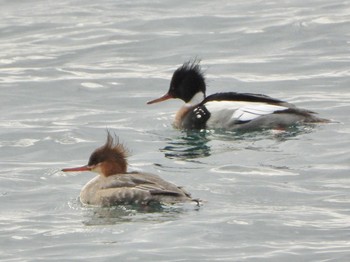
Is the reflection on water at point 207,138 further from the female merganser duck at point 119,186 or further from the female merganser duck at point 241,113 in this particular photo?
the female merganser duck at point 119,186

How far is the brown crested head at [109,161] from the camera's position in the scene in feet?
40.6

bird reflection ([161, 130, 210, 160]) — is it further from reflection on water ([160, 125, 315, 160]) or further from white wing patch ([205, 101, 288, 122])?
white wing patch ([205, 101, 288, 122])

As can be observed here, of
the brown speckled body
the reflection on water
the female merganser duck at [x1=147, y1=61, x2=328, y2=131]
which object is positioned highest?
the female merganser duck at [x1=147, y1=61, x2=328, y2=131]

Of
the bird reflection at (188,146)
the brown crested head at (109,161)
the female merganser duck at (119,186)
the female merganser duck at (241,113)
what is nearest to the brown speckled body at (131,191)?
the female merganser duck at (119,186)

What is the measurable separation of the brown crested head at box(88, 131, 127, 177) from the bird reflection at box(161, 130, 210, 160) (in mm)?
1875

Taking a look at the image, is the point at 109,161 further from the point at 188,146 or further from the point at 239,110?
the point at 239,110

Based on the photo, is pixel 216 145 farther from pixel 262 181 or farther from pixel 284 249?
pixel 284 249

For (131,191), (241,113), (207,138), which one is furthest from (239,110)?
(131,191)

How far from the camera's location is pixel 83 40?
69.7 feet

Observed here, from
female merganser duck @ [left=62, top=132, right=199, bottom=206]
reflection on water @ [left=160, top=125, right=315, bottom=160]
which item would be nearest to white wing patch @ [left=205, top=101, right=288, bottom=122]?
reflection on water @ [left=160, top=125, right=315, bottom=160]

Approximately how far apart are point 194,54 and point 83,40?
2.07 meters

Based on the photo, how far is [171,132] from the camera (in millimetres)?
15711

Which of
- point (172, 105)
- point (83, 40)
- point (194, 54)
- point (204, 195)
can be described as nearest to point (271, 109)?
point (172, 105)

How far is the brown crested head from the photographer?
40.6 feet
